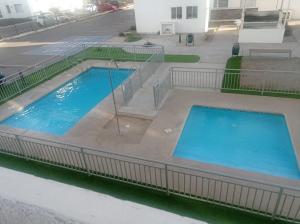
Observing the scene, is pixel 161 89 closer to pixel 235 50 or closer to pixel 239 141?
pixel 239 141

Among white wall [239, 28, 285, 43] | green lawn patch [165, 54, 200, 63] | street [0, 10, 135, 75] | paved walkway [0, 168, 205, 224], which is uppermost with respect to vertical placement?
paved walkway [0, 168, 205, 224]

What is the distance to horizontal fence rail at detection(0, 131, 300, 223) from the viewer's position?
18.6 feet

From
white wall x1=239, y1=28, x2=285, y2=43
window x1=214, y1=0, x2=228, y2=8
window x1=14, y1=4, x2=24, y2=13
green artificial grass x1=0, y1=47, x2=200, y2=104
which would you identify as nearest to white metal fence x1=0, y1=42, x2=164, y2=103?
green artificial grass x1=0, y1=47, x2=200, y2=104

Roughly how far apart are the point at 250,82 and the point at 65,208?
11138 mm

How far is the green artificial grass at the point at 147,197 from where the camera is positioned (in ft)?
18.7

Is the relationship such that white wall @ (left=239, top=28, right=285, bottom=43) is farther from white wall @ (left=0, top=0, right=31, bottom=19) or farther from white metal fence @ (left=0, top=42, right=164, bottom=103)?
white wall @ (left=0, top=0, right=31, bottom=19)

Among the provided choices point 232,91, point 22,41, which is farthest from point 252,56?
point 22,41

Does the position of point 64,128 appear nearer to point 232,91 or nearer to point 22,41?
point 232,91

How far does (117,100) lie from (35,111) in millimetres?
3759

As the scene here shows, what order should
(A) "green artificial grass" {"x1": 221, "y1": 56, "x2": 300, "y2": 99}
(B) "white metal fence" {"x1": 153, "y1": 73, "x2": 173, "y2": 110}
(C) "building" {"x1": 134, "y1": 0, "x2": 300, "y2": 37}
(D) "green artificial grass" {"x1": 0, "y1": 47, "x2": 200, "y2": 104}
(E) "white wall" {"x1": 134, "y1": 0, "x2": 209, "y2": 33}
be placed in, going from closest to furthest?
(B) "white metal fence" {"x1": 153, "y1": 73, "x2": 173, "y2": 110}
(A) "green artificial grass" {"x1": 221, "y1": 56, "x2": 300, "y2": 99}
(D) "green artificial grass" {"x1": 0, "y1": 47, "x2": 200, "y2": 104}
(E) "white wall" {"x1": 134, "y1": 0, "x2": 209, "y2": 33}
(C) "building" {"x1": 134, "y1": 0, "x2": 300, "y2": 37}

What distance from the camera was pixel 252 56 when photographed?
14242 mm

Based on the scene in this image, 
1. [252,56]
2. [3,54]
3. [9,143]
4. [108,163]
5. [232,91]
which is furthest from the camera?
[3,54]

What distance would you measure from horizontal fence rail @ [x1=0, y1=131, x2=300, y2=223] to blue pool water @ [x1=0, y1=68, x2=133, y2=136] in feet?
6.96

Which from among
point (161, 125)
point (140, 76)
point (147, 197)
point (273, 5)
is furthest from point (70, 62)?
point (273, 5)
